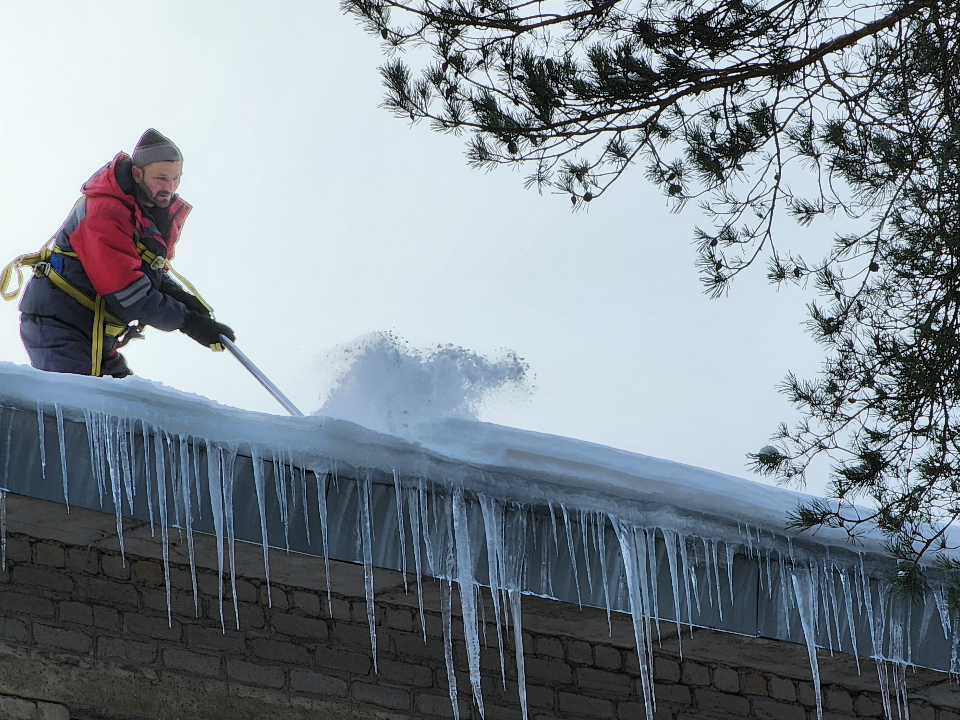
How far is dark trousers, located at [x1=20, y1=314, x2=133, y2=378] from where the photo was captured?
3.92 metres

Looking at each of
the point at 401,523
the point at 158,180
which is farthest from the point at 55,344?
the point at 401,523

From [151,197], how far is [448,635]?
2.26 metres

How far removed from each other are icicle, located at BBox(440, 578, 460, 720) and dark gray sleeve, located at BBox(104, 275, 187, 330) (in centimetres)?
172

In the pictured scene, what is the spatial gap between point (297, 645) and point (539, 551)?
65.9 inches

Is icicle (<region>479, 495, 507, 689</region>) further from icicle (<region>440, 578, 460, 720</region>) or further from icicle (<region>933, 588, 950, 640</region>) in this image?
icicle (<region>933, 588, 950, 640</region>)

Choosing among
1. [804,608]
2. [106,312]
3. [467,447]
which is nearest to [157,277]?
[106,312]

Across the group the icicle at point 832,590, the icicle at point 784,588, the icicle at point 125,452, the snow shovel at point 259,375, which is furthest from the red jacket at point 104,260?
the icicle at point 832,590

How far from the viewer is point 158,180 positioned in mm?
4109

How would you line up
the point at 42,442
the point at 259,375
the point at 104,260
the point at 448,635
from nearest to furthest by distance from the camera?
the point at 42,442 < the point at 448,635 < the point at 104,260 < the point at 259,375

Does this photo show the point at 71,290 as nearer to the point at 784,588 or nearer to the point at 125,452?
the point at 125,452

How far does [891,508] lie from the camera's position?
2816 millimetres

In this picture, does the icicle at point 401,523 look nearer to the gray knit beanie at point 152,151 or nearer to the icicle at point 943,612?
the icicle at point 943,612

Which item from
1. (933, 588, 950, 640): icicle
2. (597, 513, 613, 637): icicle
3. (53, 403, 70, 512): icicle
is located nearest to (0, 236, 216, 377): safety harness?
(53, 403, 70, 512): icicle

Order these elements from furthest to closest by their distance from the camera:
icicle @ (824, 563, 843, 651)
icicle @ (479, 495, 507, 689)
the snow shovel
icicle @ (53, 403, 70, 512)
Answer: the snow shovel < icicle @ (824, 563, 843, 651) < icicle @ (479, 495, 507, 689) < icicle @ (53, 403, 70, 512)
